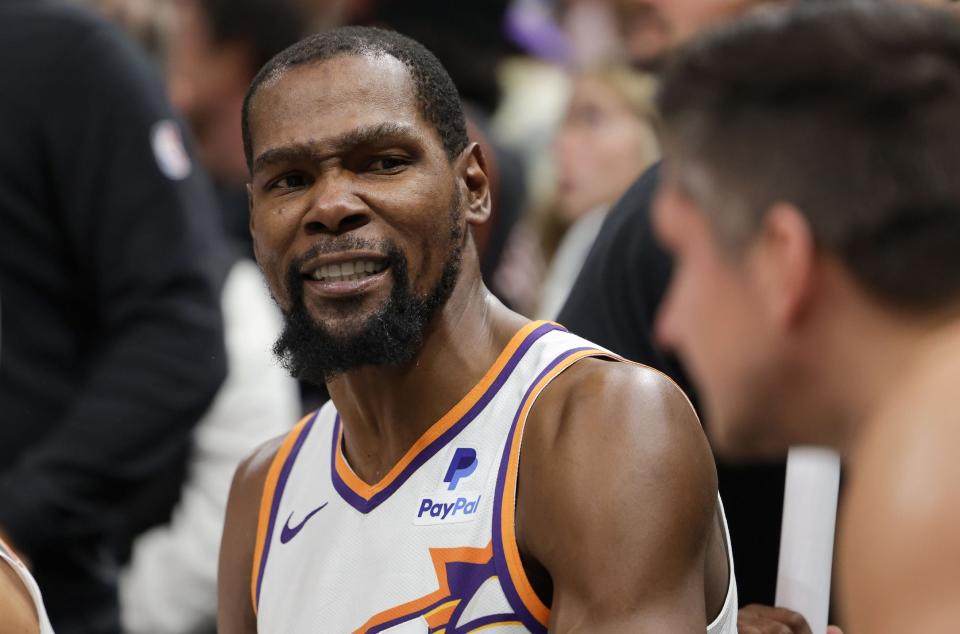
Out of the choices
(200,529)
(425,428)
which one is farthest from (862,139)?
(200,529)

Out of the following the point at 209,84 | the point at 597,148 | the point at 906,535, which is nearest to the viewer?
the point at 906,535

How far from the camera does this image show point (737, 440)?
76.4 inches

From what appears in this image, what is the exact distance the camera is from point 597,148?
19.6 ft

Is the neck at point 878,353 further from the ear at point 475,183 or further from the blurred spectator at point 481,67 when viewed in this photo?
the blurred spectator at point 481,67

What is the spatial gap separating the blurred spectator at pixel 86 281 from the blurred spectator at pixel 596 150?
2028mm

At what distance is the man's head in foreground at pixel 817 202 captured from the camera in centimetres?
177

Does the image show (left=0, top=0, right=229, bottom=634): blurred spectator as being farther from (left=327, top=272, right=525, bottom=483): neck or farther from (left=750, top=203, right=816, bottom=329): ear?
(left=750, top=203, right=816, bottom=329): ear

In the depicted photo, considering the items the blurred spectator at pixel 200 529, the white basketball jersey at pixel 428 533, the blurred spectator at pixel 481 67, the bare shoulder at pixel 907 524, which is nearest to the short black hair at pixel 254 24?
the blurred spectator at pixel 481 67

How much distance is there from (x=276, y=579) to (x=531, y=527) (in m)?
0.61

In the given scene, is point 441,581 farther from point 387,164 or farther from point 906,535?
point 906,535

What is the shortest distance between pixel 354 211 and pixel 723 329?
919 mm

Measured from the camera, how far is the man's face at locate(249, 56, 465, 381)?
2.67 m

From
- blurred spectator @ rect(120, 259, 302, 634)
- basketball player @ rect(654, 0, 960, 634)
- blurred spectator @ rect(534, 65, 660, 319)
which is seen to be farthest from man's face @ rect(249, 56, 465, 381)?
blurred spectator @ rect(534, 65, 660, 319)

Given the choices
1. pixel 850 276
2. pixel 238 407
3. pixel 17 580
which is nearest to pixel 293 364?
pixel 17 580
